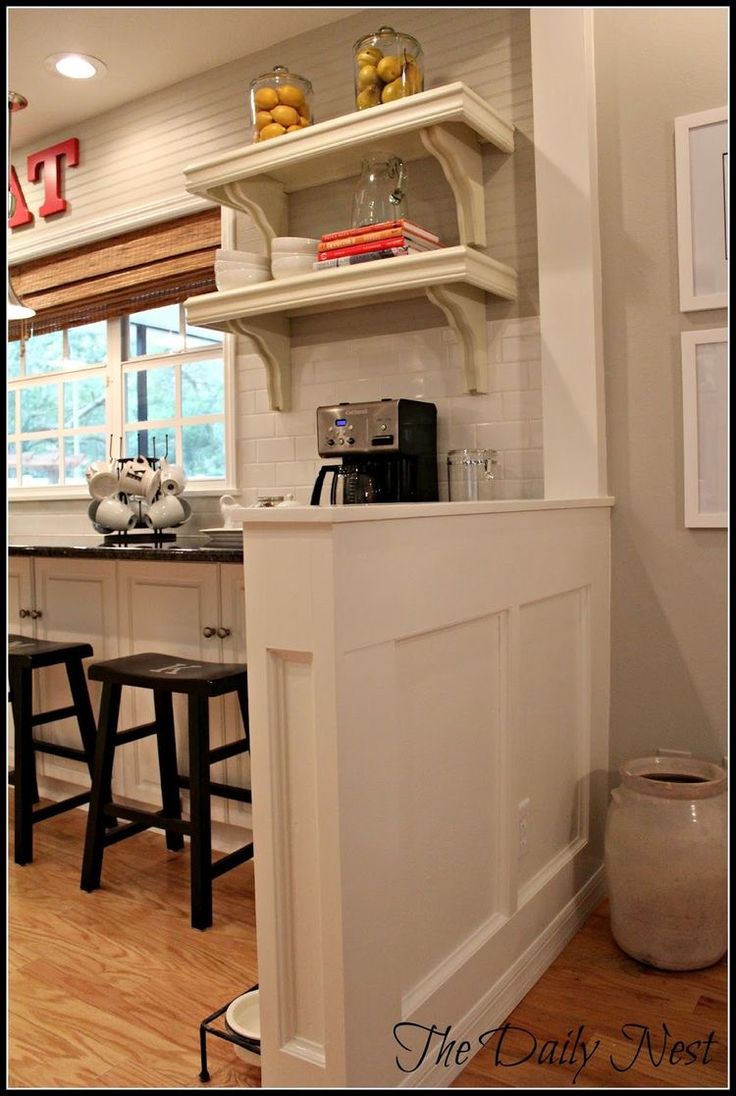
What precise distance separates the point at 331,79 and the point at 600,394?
5.15 ft

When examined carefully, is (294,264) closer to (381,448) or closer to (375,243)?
(375,243)

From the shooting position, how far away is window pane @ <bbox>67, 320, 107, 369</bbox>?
413 centimetres

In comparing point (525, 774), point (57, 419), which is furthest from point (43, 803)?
point (525, 774)

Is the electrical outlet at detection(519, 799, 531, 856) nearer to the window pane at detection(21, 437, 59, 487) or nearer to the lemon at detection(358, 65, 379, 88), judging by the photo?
the lemon at detection(358, 65, 379, 88)

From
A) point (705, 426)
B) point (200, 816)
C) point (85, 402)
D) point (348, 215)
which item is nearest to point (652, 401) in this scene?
point (705, 426)

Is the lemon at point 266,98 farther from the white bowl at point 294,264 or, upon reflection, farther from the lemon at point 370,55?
the white bowl at point 294,264

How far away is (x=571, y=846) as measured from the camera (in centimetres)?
229

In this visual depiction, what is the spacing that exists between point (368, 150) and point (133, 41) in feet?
3.81

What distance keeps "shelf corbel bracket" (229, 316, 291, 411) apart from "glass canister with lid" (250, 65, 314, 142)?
58 cm

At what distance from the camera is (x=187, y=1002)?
199 cm

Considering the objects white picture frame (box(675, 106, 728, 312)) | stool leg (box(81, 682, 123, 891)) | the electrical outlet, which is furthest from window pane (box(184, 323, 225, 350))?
the electrical outlet

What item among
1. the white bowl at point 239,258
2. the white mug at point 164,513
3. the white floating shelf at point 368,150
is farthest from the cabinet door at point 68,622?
the white floating shelf at point 368,150

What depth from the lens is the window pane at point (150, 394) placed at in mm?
3822

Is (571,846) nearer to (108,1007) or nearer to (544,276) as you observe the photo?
(108,1007)
